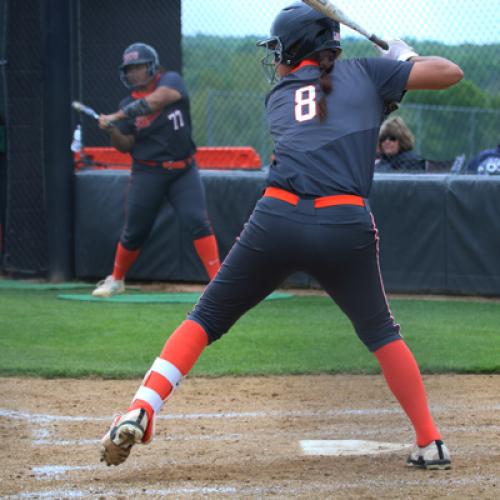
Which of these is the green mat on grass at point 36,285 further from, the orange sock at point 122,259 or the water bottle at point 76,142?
the water bottle at point 76,142

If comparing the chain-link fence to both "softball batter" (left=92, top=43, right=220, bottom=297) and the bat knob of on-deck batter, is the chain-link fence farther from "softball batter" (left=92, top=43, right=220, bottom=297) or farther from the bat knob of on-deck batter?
the bat knob of on-deck batter

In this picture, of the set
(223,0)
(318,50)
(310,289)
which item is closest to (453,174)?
(310,289)

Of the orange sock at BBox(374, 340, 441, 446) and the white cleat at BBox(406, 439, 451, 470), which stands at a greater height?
the orange sock at BBox(374, 340, 441, 446)

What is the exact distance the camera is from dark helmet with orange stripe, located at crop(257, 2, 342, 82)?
12.3 ft

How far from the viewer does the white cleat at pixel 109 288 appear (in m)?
8.82

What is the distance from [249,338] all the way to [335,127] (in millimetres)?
3434

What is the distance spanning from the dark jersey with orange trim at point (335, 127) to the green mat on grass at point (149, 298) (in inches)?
197

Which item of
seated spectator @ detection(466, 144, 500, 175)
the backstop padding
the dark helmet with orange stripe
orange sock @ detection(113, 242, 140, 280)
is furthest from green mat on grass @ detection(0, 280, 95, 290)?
the dark helmet with orange stripe

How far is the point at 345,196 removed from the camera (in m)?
3.59

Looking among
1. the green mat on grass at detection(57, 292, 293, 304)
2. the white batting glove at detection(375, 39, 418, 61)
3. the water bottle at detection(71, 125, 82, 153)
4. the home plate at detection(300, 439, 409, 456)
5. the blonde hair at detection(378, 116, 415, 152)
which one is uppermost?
the white batting glove at detection(375, 39, 418, 61)

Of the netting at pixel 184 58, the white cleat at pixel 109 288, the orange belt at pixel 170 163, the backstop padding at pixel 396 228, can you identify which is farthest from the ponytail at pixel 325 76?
the netting at pixel 184 58

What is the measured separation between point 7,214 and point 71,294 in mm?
1574

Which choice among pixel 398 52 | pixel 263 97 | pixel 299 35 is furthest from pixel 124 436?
pixel 263 97

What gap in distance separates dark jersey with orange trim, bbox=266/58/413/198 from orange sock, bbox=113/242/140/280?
5.16m
